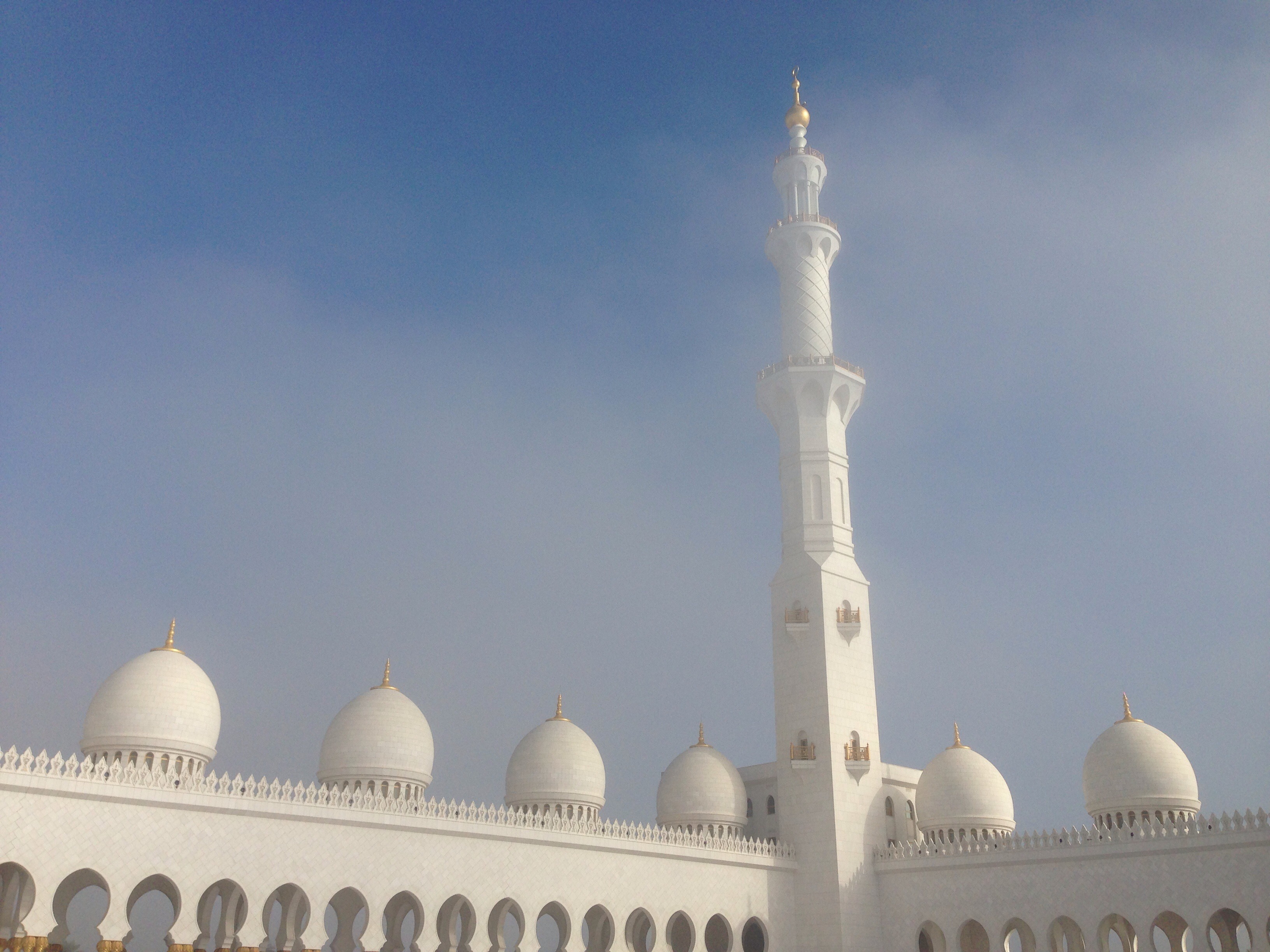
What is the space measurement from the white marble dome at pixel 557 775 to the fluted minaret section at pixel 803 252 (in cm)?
1443

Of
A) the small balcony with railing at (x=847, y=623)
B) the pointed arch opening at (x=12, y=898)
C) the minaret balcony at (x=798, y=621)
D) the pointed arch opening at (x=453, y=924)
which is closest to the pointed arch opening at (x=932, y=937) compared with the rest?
the small balcony with railing at (x=847, y=623)

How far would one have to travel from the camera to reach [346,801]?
24.5 metres

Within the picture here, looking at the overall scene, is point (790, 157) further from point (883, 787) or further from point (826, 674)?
point (883, 787)

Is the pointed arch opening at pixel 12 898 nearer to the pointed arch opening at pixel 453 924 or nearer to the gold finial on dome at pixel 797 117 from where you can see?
the pointed arch opening at pixel 453 924

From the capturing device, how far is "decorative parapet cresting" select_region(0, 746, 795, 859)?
68.9 feet

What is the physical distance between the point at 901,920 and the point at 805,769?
15.7 feet

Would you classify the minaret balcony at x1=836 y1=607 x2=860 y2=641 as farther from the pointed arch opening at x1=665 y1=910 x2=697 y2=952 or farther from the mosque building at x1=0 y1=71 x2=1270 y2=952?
the pointed arch opening at x1=665 y1=910 x2=697 y2=952

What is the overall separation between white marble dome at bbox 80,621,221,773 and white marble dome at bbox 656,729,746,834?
1371 centimetres

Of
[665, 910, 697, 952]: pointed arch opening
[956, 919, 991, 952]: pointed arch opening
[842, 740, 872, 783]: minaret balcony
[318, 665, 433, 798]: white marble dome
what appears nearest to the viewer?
[318, 665, 433, 798]: white marble dome

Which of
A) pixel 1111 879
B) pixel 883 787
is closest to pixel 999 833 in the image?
pixel 883 787

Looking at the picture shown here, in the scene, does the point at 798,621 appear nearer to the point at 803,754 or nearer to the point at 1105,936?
the point at 803,754

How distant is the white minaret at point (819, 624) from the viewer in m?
31.5

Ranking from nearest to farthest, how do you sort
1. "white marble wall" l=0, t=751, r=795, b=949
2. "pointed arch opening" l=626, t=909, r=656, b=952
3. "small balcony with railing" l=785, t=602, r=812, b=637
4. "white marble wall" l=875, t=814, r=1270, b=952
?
"white marble wall" l=0, t=751, r=795, b=949
"white marble wall" l=875, t=814, r=1270, b=952
"pointed arch opening" l=626, t=909, r=656, b=952
"small balcony with railing" l=785, t=602, r=812, b=637

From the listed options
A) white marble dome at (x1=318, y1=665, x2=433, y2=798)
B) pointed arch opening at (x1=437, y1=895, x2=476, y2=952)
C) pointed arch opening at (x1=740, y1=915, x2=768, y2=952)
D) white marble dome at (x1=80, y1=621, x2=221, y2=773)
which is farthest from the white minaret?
white marble dome at (x1=80, y1=621, x2=221, y2=773)
